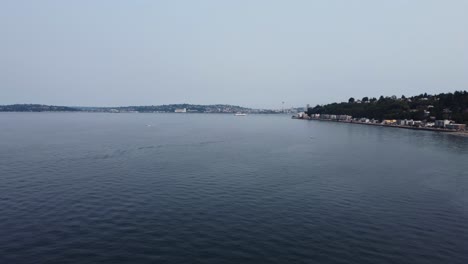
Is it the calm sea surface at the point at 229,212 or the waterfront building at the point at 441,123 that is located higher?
the waterfront building at the point at 441,123

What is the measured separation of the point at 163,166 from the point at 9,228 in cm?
2161

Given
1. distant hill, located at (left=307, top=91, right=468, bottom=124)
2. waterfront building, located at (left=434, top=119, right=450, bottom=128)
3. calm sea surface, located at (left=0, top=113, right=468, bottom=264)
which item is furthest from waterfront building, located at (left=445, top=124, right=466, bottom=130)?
calm sea surface, located at (left=0, top=113, right=468, bottom=264)

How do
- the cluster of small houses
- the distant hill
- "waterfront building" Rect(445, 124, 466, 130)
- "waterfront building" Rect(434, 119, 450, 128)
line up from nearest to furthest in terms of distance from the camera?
1. "waterfront building" Rect(445, 124, 466, 130)
2. the cluster of small houses
3. "waterfront building" Rect(434, 119, 450, 128)
4. the distant hill

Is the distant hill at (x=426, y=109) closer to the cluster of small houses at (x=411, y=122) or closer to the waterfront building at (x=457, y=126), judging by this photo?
the cluster of small houses at (x=411, y=122)

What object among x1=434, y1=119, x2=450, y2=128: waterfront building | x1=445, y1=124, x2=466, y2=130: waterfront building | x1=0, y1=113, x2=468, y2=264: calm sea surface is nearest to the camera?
x1=0, y1=113, x2=468, y2=264: calm sea surface

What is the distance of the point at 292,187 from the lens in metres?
30.9

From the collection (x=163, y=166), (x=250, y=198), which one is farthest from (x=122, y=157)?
(x=250, y=198)

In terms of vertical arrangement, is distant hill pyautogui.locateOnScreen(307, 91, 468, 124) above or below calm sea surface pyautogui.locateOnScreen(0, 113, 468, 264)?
above

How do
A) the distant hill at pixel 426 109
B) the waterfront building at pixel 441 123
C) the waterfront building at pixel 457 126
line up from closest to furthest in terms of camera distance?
the waterfront building at pixel 457 126 < the waterfront building at pixel 441 123 < the distant hill at pixel 426 109

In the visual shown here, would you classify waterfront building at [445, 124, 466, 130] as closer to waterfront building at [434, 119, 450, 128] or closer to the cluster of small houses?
the cluster of small houses

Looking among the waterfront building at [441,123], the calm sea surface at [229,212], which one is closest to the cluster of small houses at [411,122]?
the waterfront building at [441,123]

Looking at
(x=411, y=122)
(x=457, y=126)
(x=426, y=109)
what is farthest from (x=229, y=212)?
(x=426, y=109)

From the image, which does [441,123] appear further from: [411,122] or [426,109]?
[426,109]

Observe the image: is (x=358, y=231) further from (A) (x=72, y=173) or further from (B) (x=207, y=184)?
(A) (x=72, y=173)
